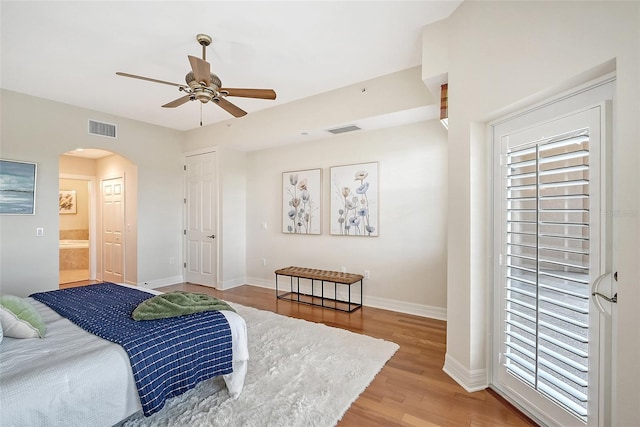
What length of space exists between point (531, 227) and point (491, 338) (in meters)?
0.93

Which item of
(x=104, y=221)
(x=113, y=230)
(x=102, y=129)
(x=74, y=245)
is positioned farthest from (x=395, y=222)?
(x=74, y=245)

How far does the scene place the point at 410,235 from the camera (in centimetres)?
394

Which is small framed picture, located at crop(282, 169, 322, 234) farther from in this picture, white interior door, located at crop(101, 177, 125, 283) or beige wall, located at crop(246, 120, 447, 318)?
white interior door, located at crop(101, 177, 125, 283)

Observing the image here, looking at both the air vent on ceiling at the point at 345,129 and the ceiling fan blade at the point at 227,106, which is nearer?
the ceiling fan blade at the point at 227,106

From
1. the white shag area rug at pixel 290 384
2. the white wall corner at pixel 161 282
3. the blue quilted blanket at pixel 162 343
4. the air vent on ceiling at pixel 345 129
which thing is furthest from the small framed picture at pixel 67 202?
the air vent on ceiling at pixel 345 129

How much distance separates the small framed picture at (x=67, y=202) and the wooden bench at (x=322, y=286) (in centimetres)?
606

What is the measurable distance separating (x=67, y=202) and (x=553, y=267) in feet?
30.7

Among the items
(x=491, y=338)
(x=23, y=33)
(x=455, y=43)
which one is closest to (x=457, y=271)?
(x=491, y=338)

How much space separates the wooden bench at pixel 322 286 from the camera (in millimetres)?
4059

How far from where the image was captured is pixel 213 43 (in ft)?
9.44

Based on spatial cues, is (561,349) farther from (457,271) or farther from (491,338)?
(457,271)

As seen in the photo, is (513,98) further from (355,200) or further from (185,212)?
(185,212)

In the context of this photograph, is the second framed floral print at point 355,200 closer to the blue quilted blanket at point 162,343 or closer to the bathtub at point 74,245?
the blue quilted blanket at point 162,343

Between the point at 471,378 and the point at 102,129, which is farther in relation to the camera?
the point at 102,129
